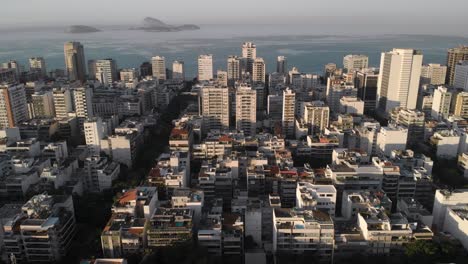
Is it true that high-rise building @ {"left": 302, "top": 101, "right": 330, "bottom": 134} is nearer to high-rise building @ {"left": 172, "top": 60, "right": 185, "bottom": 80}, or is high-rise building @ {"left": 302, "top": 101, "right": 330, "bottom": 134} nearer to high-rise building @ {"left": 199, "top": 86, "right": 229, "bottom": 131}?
high-rise building @ {"left": 199, "top": 86, "right": 229, "bottom": 131}

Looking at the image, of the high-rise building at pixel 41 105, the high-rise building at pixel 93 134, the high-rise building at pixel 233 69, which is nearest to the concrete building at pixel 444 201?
the high-rise building at pixel 93 134

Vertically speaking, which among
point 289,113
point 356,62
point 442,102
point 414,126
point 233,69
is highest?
point 356,62

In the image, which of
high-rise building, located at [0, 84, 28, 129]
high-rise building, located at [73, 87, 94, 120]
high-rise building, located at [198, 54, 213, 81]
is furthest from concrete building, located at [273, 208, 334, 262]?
high-rise building, located at [198, 54, 213, 81]

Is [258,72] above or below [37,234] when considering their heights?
above

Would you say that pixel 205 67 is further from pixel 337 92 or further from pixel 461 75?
pixel 461 75

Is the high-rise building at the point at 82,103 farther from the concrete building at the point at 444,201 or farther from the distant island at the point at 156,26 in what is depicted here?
the distant island at the point at 156,26

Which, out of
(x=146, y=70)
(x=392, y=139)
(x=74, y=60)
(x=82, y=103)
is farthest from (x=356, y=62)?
(x=74, y=60)
